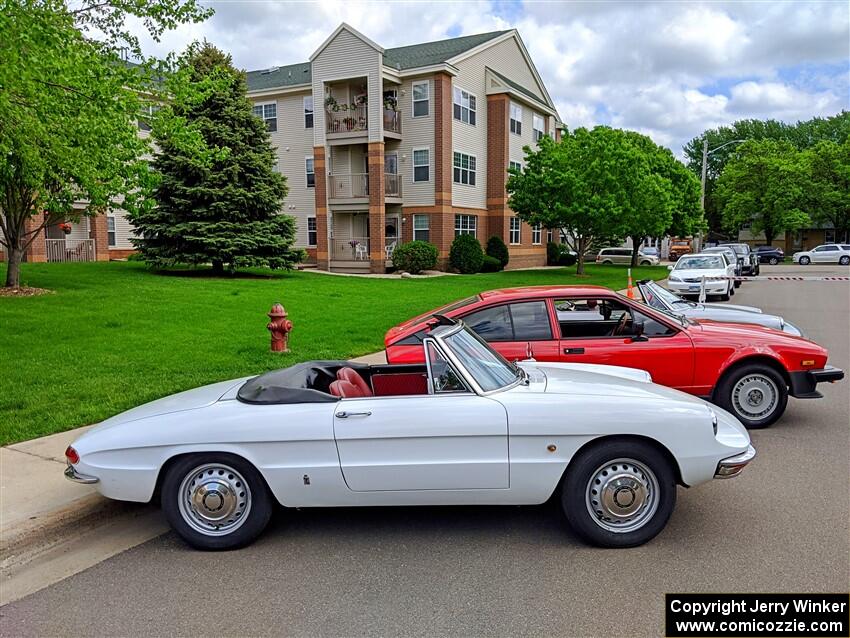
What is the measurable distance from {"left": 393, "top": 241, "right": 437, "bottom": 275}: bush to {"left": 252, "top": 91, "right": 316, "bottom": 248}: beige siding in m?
7.09

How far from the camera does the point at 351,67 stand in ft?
103

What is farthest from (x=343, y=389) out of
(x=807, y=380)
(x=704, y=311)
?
(x=704, y=311)

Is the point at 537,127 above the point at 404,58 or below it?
below

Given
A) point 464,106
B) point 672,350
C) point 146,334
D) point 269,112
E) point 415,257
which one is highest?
point 269,112

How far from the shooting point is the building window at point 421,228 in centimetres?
3281

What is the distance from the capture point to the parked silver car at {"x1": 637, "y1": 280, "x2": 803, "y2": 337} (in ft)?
29.1

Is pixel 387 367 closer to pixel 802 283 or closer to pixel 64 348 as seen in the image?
pixel 64 348

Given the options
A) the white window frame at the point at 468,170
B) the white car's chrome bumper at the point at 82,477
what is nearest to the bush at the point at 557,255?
the white window frame at the point at 468,170

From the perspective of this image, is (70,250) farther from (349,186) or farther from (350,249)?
(349,186)

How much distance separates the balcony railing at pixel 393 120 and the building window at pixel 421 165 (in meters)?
1.36

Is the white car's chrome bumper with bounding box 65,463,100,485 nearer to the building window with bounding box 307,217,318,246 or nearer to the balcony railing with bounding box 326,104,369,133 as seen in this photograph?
→ the balcony railing with bounding box 326,104,369,133

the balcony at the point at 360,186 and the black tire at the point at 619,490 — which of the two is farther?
the balcony at the point at 360,186

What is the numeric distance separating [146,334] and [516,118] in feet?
97.6

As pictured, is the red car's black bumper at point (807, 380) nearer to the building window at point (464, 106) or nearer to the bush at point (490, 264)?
the bush at point (490, 264)
